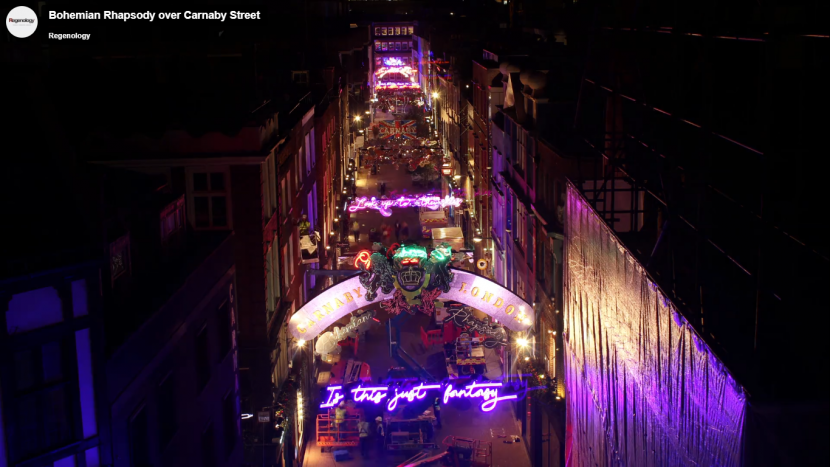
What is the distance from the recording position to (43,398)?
10906 millimetres

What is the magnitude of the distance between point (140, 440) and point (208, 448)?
4.21 meters

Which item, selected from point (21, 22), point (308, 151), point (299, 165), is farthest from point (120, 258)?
point (308, 151)

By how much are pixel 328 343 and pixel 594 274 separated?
396 inches

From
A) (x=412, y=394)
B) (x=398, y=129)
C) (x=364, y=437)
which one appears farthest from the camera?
(x=398, y=129)

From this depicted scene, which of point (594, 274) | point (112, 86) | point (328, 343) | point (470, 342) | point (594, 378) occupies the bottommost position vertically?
point (470, 342)

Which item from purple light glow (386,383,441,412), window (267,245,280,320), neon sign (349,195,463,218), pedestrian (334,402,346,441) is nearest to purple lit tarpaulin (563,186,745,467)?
purple light glow (386,383,441,412)

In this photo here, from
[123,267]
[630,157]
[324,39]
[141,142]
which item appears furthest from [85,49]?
[324,39]

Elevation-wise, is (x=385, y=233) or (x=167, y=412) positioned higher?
(x=167, y=412)

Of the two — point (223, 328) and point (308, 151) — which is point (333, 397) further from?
point (308, 151)

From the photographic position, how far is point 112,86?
24.4 meters

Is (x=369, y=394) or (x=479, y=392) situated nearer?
(x=479, y=392)

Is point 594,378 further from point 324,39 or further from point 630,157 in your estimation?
point 324,39

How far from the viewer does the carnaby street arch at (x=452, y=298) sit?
22.4m

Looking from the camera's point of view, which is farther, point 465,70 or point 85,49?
point 465,70
